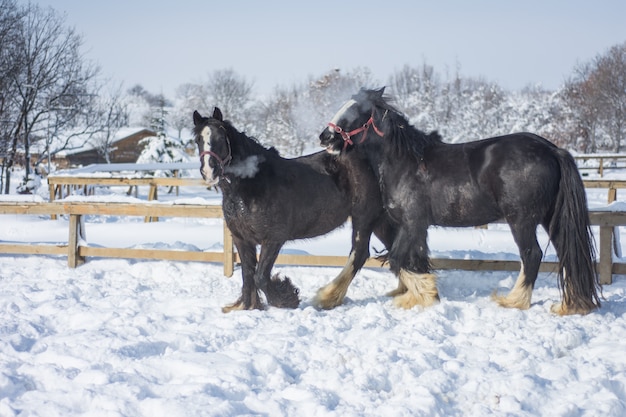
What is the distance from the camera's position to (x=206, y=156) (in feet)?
16.8

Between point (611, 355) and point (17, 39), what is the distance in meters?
19.3

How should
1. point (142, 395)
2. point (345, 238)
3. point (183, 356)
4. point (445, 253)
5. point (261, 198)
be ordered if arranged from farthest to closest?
1. point (345, 238)
2. point (445, 253)
3. point (261, 198)
4. point (183, 356)
5. point (142, 395)

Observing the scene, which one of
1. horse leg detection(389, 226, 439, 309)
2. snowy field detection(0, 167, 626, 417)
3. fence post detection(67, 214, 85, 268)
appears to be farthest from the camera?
fence post detection(67, 214, 85, 268)

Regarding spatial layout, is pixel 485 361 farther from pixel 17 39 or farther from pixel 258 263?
pixel 17 39

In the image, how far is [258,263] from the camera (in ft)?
18.3

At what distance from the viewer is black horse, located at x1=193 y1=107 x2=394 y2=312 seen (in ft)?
17.5

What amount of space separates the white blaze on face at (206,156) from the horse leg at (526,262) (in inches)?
110

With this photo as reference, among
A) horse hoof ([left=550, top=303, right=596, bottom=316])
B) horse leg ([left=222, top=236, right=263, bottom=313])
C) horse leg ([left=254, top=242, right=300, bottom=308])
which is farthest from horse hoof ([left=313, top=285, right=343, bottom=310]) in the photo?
horse hoof ([left=550, top=303, right=596, bottom=316])

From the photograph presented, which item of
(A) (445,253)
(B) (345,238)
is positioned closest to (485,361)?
(A) (445,253)

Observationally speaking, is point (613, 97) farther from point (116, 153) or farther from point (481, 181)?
point (481, 181)

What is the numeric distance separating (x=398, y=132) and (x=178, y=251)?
3.17m

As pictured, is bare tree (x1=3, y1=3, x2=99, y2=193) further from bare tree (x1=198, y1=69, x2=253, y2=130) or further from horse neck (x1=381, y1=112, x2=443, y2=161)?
bare tree (x1=198, y1=69, x2=253, y2=130)

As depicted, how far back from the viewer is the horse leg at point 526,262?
539 centimetres

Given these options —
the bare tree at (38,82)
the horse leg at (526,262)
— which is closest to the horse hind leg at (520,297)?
the horse leg at (526,262)
